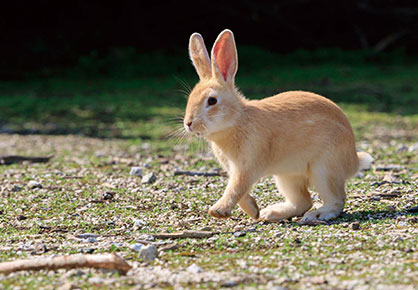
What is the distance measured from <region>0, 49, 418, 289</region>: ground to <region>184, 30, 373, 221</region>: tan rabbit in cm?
23

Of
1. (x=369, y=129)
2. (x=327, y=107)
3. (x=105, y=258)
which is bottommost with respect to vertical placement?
(x=369, y=129)

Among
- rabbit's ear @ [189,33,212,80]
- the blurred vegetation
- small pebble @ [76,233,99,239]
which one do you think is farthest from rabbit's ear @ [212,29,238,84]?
the blurred vegetation

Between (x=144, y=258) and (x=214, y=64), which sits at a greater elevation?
(x=214, y=64)

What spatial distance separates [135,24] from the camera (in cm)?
2170

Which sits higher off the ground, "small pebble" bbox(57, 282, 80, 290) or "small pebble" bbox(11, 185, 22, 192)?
"small pebble" bbox(57, 282, 80, 290)

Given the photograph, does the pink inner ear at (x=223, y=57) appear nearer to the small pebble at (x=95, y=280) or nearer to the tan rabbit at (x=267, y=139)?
the tan rabbit at (x=267, y=139)

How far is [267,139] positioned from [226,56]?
790 mm

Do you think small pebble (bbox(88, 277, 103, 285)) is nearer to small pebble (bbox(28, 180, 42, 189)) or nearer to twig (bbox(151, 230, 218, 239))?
twig (bbox(151, 230, 218, 239))

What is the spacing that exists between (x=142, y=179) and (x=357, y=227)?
3144 millimetres

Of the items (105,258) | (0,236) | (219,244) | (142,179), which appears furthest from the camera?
Result: (142,179)

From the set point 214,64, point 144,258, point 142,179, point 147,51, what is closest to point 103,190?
point 142,179

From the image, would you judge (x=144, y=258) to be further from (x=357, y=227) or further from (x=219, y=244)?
(x=357, y=227)

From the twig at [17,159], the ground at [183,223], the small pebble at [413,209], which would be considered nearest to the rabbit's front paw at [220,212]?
the ground at [183,223]

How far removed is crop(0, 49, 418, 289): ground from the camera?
4.25 m
